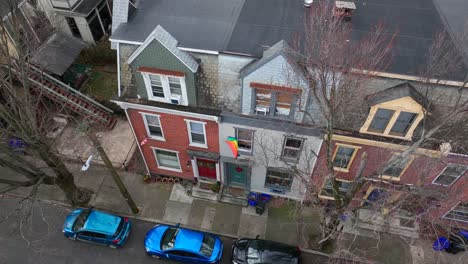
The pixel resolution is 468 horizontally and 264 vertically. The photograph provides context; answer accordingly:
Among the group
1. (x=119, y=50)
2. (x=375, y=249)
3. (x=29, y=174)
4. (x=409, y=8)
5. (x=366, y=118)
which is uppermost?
(x=409, y=8)

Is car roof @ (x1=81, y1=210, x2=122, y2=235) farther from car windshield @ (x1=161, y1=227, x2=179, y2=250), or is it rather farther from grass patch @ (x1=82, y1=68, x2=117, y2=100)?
grass patch @ (x1=82, y1=68, x2=117, y2=100)

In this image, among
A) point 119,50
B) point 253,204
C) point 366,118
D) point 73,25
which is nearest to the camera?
point 366,118

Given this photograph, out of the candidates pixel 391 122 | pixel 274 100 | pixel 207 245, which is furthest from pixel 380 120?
pixel 207 245

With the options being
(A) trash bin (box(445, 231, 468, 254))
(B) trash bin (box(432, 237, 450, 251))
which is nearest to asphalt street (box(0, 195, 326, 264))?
(B) trash bin (box(432, 237, 450, 251))

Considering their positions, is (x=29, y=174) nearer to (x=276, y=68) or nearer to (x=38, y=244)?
(x=38, y=244)

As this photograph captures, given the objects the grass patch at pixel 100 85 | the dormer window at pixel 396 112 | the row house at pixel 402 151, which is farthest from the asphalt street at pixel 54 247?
the grass patch at pixel 100 85

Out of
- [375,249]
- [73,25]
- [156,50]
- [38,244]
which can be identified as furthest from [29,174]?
[375,249]

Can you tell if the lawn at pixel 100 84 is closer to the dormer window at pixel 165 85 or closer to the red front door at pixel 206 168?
the red front door at pixel 206 168
